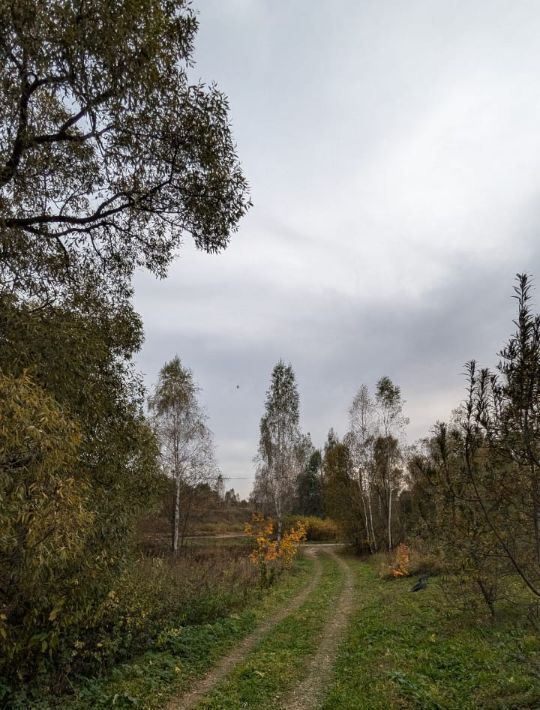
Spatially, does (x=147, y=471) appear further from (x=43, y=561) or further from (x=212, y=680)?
(x=43, y=561)

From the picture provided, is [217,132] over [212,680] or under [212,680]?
over

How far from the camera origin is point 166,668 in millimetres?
7398

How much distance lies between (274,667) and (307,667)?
1.81 feet

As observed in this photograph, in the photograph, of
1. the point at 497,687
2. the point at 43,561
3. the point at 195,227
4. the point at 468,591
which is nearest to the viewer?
the point at 43,561

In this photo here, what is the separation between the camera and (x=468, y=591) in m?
9.30

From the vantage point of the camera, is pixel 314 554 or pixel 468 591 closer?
pixel 468 591

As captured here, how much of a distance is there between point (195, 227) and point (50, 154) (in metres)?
2.13

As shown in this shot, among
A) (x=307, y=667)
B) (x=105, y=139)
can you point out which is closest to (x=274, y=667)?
(x=307, y=667)

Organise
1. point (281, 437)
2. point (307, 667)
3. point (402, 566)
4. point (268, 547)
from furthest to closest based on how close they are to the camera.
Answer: point (281, 437) → point (268, 547) → point (402, 566) → point (307, 667)

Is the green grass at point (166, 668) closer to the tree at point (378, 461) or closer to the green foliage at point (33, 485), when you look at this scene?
the green foliage at point (33, 485)

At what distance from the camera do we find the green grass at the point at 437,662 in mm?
5508

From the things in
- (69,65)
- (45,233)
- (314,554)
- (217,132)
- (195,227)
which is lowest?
(314,554)

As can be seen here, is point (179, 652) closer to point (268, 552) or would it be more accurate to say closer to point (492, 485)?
point (492, 485)

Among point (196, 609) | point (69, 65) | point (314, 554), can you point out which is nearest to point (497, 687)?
point (196, 609)
